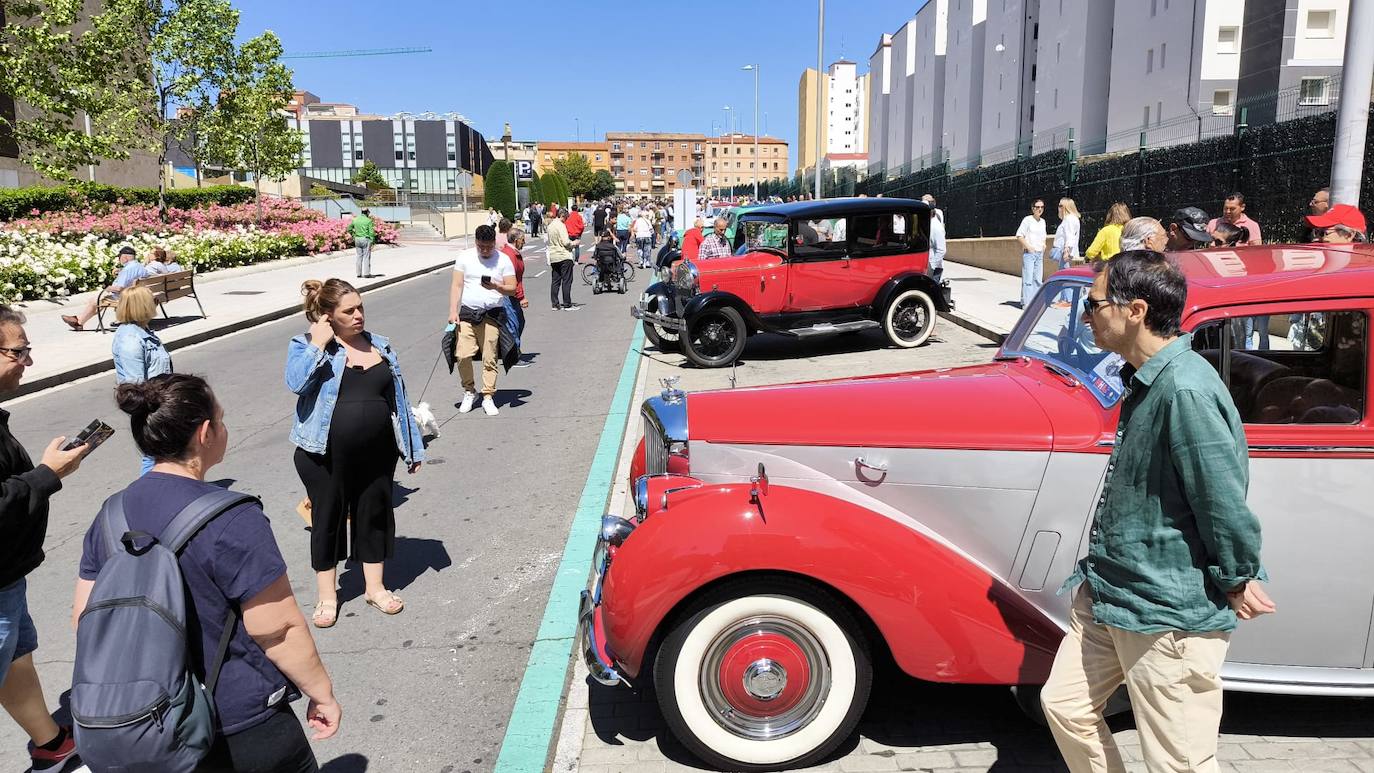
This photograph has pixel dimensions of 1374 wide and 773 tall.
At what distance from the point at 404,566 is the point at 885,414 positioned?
10.0ft

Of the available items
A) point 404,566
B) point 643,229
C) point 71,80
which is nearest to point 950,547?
point 404,566

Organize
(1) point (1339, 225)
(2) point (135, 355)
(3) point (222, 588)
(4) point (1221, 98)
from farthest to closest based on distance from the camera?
(4) point (1221, 98)
(1) point (1339, 225)
(2) point (135, 355)
(3) point (222, 588)

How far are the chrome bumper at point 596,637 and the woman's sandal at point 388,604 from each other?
154 centimetres

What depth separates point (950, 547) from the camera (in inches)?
128

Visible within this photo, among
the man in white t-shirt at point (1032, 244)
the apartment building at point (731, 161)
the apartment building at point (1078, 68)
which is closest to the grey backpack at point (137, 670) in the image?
the man in white t-shirt at point (1032, 244)

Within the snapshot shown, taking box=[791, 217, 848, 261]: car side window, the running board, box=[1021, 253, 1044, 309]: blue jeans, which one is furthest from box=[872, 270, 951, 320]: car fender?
box=[1021, 253, 1044, 309]: blue jeans

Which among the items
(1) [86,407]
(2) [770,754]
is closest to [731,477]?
(2) [770,754]

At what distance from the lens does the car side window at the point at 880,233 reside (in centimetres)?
1178

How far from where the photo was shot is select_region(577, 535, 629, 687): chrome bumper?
3.25 metres

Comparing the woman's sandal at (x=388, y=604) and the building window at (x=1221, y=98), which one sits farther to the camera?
the building window at (x=1221, y=98)

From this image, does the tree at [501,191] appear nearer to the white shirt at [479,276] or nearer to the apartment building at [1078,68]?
the apartment building at [1078,68]

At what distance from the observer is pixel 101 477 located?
725 cm

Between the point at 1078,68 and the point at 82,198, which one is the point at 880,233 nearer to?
the point at 82,198

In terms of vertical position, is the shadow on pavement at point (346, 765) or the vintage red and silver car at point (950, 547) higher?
the vintage red and silver car at point (950, 547)
